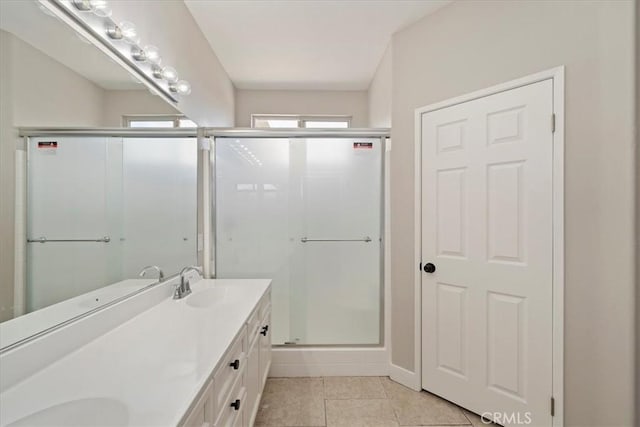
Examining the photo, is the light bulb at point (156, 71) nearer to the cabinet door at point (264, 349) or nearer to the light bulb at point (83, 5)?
the light bulb at point (83, 5)

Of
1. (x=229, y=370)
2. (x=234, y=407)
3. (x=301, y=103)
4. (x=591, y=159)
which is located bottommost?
(x=234, y=407)

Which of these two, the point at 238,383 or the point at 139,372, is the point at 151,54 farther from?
the point at 238,383

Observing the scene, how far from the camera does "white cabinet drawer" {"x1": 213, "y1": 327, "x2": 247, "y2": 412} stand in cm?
98

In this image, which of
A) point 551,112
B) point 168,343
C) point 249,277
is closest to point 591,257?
point 551,112

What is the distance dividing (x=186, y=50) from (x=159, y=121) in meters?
0.66

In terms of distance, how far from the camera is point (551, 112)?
1465mm

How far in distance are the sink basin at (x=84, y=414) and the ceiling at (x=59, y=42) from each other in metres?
1.09

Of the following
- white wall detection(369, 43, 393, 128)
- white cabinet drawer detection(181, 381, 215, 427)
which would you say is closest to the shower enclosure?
white wall detection(369, 43, 393, 128)

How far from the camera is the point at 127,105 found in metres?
1.35

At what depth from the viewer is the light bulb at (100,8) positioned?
108 cm

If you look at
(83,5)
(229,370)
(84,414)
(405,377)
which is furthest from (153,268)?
(405,377)

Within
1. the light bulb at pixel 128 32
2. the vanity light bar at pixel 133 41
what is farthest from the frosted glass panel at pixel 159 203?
the light bulb at pixel 128 32

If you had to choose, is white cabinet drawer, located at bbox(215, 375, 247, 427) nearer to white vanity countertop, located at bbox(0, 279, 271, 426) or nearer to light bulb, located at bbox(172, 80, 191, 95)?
white vanity countertop, located at bbox(0, 279, 271, 426)

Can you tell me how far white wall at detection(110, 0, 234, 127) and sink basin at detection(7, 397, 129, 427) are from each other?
5.05 feet
